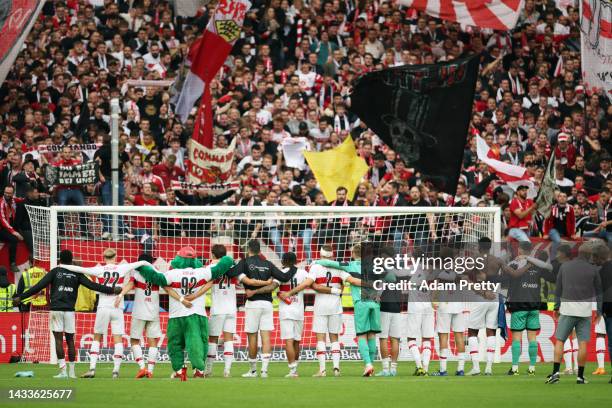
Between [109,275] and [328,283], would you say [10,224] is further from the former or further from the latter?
[328,283]

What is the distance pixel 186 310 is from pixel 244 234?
234 inches

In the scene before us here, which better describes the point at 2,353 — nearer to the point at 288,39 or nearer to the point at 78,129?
the point at 78,129

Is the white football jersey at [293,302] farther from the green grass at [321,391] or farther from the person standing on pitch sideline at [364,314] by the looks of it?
the green grass at [321,391]

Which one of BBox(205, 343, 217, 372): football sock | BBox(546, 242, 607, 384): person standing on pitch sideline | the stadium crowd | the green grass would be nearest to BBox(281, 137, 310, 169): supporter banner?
the stadium crowd

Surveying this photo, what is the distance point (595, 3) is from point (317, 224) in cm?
799

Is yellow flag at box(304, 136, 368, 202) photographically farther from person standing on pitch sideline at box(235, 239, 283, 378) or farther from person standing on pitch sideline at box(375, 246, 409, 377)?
person standing on pitch sideline at box(235, 239, 283, 378)

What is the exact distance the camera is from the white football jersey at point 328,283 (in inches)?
887

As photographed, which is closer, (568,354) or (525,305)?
(525,305)

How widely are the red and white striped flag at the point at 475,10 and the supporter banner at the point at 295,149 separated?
5024 millimetres

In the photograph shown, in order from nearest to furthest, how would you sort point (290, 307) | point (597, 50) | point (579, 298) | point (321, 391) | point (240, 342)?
1. point (321, 391)
2. point (579, 298)
3. point (290, 307)
4. point (240, 342)
5. point (597, 50)

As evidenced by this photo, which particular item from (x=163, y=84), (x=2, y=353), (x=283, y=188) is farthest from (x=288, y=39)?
(x=2, y=353)

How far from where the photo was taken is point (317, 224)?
26.7 m

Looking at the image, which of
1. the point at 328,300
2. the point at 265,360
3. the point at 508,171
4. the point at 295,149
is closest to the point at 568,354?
the point at 328,300

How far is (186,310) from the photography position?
2108 centimetres
